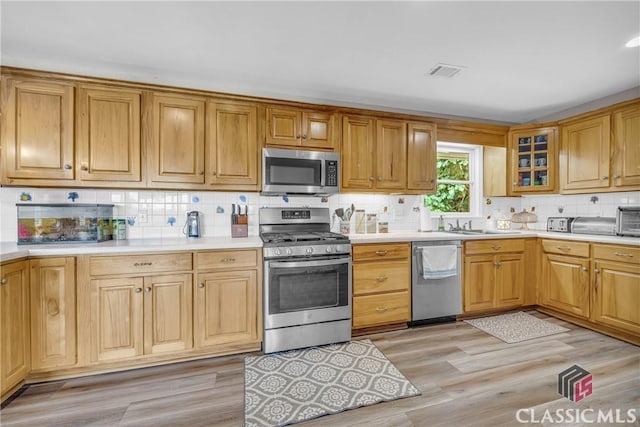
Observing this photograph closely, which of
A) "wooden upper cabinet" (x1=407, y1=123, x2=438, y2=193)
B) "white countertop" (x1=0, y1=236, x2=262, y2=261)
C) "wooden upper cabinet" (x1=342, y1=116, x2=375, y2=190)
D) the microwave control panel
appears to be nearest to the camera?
"white countertop" (x1=0, y1=236, x2=262, y2=261)

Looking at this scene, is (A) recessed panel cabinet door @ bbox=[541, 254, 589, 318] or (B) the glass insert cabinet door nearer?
(A) recessed panel cabinet door @ bbox=[541, 254, 589, 318]

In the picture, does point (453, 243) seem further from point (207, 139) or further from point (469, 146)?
point (207, 139)

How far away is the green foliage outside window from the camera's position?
3.88 metres

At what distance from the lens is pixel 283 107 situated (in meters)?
2.82

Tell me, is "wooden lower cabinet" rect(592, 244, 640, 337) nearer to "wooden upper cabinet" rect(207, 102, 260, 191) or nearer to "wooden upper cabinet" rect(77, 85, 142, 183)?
"wooden upper cabinet" rect(207, 102, 260, 191)

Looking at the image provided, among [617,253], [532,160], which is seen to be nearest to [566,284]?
[617,253]

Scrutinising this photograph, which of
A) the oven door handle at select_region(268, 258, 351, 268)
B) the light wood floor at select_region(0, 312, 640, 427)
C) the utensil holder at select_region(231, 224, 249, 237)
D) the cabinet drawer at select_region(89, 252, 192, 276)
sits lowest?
the light wood floor at select_region(0, 312, 640, 427)

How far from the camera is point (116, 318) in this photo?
2.15 meters

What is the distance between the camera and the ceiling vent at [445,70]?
2504 mm

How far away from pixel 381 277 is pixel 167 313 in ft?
6.01

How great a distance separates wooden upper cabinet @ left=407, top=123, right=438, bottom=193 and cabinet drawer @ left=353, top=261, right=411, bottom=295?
901mm

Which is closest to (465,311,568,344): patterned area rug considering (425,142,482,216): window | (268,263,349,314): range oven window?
(425,142,482,216): window

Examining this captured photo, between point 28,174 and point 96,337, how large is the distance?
132 cm

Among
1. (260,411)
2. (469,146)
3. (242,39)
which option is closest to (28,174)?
(242,39)
